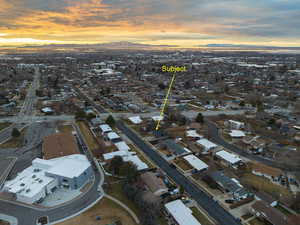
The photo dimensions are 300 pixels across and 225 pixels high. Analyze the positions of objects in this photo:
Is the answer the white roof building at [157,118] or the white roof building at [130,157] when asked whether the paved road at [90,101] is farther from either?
the white roof building at [130,157]

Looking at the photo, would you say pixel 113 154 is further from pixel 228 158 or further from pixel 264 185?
pixel 264 185

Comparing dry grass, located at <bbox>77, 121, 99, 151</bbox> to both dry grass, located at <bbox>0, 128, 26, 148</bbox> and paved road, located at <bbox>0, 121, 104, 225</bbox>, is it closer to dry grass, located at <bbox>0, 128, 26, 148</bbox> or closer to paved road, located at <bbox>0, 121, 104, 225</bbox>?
dry grass, located at <bbox>0, 128, 26, 148</bbox>

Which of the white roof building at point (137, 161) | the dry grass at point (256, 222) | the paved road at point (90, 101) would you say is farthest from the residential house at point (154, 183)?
the paved road at point (90, 101)

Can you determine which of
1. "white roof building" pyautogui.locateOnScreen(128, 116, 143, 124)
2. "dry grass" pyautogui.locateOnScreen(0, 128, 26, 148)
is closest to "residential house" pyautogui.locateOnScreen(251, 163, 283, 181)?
"white roof building" pyautogui.locateOnScreen(128, 116, 143, 124)

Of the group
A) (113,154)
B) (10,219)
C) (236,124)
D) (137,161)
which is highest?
(236,124)

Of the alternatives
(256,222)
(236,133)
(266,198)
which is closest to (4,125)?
(236,133)
